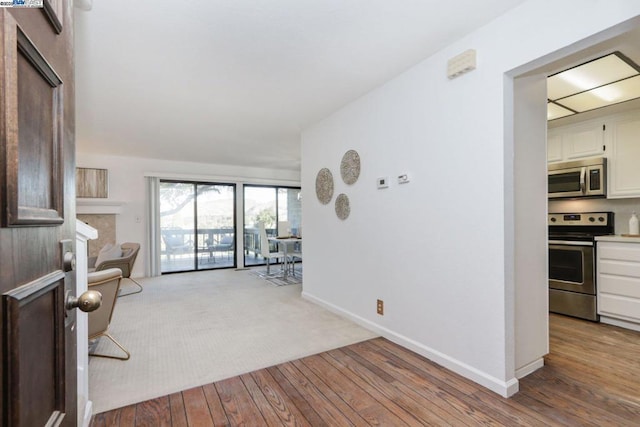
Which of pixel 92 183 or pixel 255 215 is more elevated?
pixel 92 183

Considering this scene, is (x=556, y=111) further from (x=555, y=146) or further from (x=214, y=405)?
(x=214, y=405)

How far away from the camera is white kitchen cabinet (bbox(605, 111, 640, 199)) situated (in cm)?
311

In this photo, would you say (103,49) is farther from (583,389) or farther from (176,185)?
(176,185)

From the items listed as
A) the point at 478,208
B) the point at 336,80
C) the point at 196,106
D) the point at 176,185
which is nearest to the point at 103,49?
the point at 196,106

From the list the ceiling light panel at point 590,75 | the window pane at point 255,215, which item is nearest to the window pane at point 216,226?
the window pane at point 255,215

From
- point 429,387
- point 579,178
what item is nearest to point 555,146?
point 579,178

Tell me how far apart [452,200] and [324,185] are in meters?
1.81

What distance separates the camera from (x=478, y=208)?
2.05 m

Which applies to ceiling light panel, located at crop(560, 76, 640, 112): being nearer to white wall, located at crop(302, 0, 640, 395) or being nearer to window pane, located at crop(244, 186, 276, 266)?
white wall, located at crop(302, 0, 640, 395)

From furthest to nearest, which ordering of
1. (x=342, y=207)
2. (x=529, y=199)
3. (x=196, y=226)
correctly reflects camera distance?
(x=196, y=226), (x=342, y=207), (x=529, y=199)

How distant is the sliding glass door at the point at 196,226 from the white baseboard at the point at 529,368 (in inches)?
231

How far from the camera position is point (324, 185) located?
3768 mm

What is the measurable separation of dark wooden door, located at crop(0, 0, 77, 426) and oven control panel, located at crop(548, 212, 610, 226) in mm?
4630

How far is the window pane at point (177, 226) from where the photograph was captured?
6.29 meters
